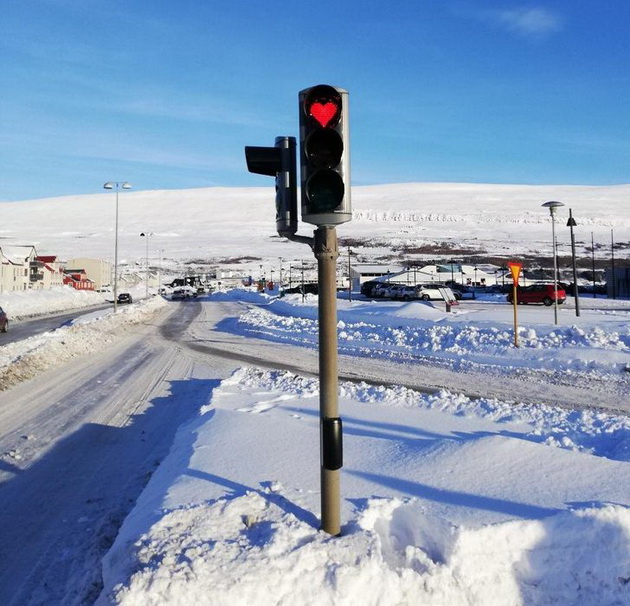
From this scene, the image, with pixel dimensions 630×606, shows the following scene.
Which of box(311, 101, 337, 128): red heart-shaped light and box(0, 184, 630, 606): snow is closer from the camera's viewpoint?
box(0, 184, 630, 606): snow

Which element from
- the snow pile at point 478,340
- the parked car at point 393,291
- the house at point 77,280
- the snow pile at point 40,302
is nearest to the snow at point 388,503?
the snow pile at point 478,340

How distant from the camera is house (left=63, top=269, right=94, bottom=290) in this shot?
101m

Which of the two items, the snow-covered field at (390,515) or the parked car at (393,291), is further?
the parked car at (393,291)

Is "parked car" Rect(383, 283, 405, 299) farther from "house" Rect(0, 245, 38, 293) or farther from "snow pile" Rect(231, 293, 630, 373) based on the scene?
"house" Rect(0, 245, 38, 293)

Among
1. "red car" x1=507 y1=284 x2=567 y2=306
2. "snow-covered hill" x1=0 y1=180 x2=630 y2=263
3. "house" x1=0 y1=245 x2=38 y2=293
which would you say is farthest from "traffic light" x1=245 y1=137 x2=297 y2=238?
"snow-covered hill" x1=0 y1=180 x2=630 y2=263

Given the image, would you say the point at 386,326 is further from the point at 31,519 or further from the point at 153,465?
the point at 31,519

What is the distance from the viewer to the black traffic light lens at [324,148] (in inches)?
142

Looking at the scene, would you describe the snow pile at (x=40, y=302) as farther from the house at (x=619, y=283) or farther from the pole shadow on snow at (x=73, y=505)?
the house at (x=619, y=283)

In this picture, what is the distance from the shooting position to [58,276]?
3792 inches

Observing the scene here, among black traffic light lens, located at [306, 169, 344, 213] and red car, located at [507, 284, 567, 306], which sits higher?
red car, located at [507, 284, 567, 306]

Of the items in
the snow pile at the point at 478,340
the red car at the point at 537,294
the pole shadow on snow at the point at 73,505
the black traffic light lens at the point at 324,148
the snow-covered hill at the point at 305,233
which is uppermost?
the snow-covered hill at the point at 305,233

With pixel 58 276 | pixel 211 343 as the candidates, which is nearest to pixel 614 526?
pixel 211 343

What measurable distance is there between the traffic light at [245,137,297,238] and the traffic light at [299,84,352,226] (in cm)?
22

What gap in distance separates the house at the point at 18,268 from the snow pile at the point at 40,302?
42.7ft
